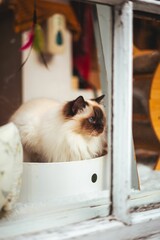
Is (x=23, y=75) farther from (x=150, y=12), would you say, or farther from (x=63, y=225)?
(x=63, y=225)

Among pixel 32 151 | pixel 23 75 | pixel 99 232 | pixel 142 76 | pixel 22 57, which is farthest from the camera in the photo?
pixel 23 75

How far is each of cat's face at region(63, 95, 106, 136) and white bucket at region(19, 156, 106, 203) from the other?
2.8 inches

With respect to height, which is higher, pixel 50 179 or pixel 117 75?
pixel 117 75

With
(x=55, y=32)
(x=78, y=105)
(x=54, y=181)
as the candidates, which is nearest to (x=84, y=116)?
(x=78, y=105)

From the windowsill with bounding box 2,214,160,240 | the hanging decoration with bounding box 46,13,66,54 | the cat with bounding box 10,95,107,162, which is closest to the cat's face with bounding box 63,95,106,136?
the cat with bounding box 10,95,107,162

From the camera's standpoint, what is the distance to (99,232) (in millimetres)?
590

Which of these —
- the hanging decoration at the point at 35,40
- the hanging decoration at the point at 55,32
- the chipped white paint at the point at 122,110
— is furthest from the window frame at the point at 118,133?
the hanging decoration at the point at 55,32

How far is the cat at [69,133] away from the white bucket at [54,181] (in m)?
0.03

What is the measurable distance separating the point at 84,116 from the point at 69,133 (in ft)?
0.16

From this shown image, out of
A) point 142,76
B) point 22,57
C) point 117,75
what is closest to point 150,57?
point 142,76

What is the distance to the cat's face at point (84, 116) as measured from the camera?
28.6 inches

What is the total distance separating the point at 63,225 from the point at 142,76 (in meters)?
0.56

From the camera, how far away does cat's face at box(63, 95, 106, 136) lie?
73 centimetres

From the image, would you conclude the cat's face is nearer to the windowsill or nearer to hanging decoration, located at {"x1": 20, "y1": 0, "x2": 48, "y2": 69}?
the windowsill
